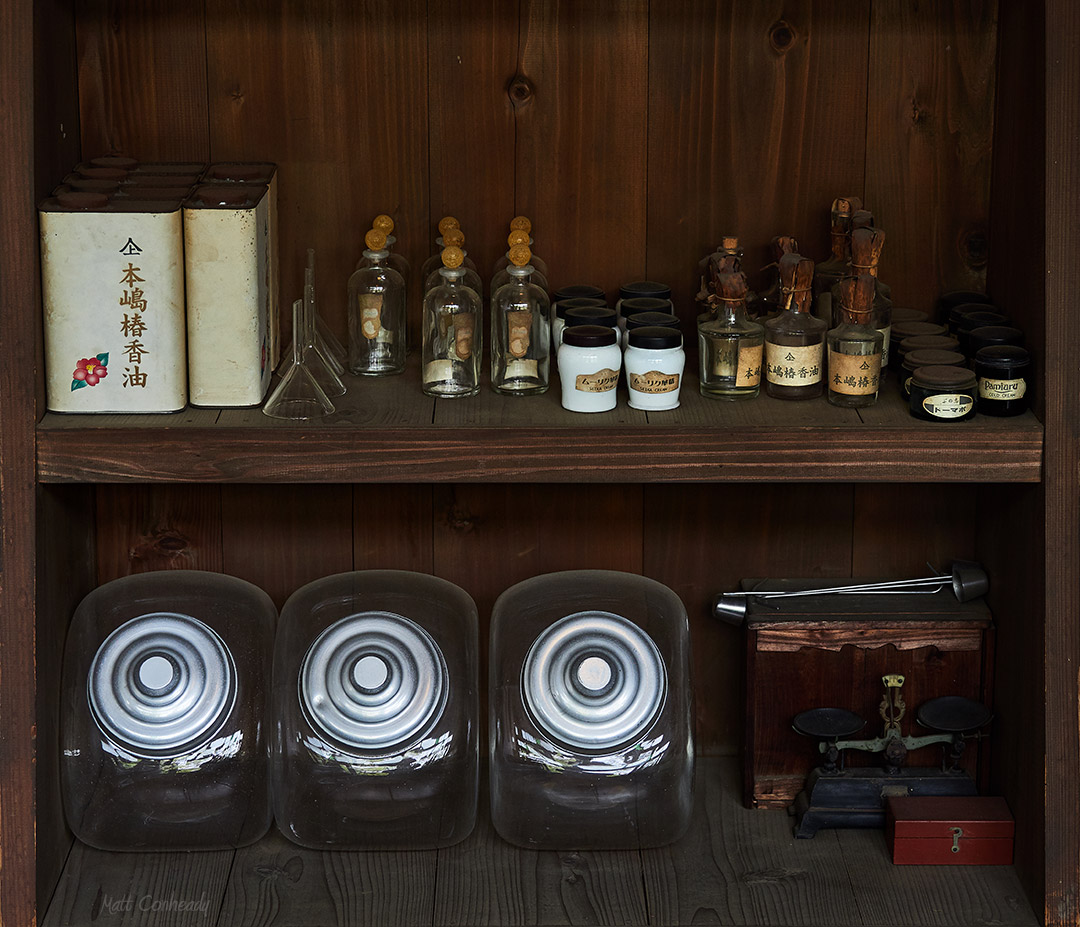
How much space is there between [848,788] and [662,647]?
10.4 inches

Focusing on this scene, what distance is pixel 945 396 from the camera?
140cm

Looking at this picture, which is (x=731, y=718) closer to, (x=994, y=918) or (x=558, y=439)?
(x=994, y=918)

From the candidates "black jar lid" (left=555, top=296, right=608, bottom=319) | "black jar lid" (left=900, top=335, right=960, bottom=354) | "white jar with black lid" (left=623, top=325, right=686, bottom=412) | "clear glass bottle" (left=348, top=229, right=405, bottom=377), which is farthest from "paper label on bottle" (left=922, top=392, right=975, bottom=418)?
"clear glass bottle" (left=348, top=229, right=405, bottom=377)

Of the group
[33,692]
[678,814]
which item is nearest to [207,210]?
[33,692]

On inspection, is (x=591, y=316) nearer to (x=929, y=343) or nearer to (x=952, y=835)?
(x=929, y=343)

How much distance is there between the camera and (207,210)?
138cm

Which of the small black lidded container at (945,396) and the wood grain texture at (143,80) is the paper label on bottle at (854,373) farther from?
the wood grain texture at (143,80)

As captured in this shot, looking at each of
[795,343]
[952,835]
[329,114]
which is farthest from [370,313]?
[952,835]

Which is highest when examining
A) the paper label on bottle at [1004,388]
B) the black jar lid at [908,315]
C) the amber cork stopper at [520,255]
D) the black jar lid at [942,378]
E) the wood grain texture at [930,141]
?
the wood grain texture at [930,141]

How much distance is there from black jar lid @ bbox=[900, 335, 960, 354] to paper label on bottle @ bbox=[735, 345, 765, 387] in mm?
162

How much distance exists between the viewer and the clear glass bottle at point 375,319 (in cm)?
156

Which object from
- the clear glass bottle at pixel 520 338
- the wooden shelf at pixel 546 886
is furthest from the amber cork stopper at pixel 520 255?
the wooden shelf at pixel 546 886

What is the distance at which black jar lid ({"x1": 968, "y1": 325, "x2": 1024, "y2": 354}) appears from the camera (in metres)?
1.43

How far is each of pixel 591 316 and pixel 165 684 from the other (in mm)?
615
